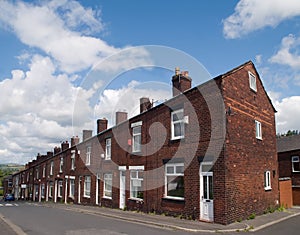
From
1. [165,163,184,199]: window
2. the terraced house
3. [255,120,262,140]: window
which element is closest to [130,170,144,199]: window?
the terraced house

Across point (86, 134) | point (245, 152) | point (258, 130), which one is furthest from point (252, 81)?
point (86, 134)

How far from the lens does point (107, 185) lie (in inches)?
889

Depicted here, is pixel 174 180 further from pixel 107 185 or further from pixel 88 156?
pixel 88 156

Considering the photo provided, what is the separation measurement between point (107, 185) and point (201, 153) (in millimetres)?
10539

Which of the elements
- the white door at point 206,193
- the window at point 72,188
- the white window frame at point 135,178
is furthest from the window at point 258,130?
the window at point 72,188

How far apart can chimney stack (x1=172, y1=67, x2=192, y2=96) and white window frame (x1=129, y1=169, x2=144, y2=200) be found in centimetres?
492

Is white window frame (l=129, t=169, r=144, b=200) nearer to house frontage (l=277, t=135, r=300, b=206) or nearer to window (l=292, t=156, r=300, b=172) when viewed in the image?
house frontage (l=277, t=135, r=300, b=206)

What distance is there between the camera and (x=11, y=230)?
11.8 meters

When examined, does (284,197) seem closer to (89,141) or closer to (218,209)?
(218,209)

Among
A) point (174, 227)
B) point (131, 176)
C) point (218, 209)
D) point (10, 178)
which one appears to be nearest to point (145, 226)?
point (174, 227)

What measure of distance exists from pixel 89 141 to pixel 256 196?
1600 cm

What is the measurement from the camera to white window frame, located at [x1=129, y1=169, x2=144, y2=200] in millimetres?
18359

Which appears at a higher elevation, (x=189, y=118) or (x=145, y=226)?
(x=189, y=118)

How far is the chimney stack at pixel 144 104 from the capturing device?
19805 mm
